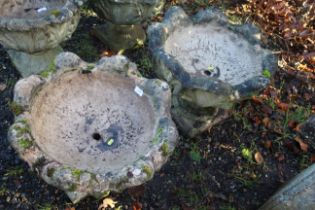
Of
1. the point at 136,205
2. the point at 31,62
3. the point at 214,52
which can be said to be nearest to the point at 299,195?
the point at 136,205

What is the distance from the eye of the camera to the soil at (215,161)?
3.56m

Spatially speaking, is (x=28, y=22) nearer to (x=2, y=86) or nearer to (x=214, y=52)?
(x=2, y=86)

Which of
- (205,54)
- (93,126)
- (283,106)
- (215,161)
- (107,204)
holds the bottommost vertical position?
(107,204)

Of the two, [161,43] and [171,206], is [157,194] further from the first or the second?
[161,43]

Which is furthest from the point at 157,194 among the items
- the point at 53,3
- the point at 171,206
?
the point at 53,3

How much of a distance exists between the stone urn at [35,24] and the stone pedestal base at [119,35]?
0.74 metres

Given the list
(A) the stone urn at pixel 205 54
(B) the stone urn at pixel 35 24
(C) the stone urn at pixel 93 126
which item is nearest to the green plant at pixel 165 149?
(C) the stone urn at pixel 93 126

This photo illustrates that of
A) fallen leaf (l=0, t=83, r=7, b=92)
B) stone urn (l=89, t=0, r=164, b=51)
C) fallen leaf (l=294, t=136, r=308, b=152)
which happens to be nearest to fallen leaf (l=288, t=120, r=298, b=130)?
fallen leaf (l=294, t=136, r=308, b=152)

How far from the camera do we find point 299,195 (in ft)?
9.81

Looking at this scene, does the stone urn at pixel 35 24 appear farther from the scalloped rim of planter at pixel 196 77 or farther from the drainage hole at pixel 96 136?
the drainage hole at pixel 96 136

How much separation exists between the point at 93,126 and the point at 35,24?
36.7 inches

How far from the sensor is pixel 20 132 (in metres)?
2.55

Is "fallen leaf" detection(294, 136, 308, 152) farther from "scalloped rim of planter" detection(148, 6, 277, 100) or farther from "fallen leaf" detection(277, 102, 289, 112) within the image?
"scalloped rim of planter" detection(148, 6, 277, 100)

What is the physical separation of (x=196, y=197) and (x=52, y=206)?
125 centimetres
